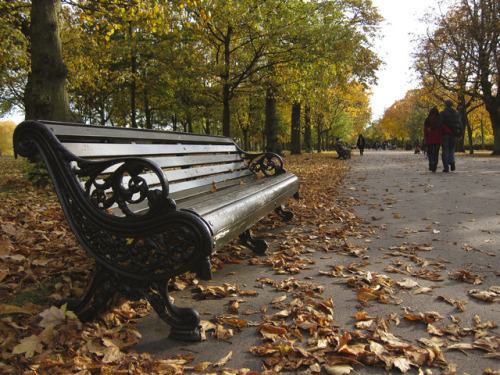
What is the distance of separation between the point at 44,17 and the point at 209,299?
6.84 metres

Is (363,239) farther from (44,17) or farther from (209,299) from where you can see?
(44,17)

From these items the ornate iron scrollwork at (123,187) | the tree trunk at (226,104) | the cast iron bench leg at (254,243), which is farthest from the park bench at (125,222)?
the tree trunk at (226,104)

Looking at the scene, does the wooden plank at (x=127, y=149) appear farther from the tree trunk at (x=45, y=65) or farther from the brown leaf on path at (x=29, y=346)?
the tree trunk at (x=45, y=65)

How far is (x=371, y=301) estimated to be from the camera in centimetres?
260

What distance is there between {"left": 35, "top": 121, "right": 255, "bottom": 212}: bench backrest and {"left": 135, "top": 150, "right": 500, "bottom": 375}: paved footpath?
96cm

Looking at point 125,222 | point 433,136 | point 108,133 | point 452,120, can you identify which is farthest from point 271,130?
point 125,222

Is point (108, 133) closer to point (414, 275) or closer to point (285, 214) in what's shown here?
point (414, 275)

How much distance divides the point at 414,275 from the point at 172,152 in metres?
2.45

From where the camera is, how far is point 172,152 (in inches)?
136

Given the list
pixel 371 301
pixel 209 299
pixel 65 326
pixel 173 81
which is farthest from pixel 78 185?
pixel 173 81

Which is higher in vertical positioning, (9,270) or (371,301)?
(9,270)

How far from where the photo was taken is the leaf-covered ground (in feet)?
6.09

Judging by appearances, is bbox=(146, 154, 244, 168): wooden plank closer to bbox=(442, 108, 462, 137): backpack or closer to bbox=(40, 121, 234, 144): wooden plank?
bbox=(40, 121, 234, 144): wooden plank

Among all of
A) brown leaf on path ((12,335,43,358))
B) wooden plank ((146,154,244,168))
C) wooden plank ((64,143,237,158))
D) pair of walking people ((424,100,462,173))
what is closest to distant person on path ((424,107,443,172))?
pair of walking people ((424,100,462,173))
